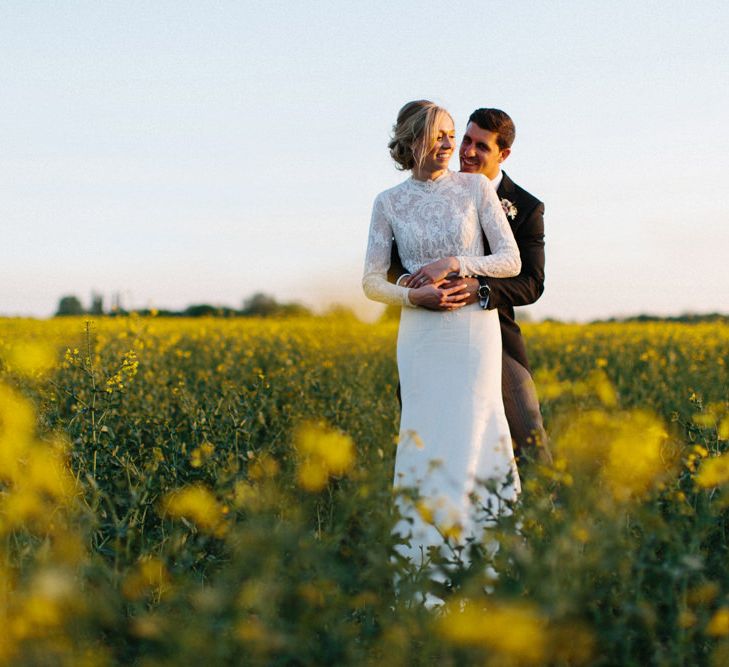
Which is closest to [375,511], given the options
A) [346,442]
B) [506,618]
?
[346,442]

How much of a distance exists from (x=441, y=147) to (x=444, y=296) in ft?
2.11

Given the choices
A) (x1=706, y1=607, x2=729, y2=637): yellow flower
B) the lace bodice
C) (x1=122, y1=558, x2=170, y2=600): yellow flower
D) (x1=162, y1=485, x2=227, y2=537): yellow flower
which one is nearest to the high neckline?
the lace bodice

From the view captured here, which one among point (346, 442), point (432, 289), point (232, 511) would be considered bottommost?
point (232, 511)


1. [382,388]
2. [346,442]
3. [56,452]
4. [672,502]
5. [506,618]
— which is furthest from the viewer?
[382,388]

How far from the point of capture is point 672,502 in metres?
2.69

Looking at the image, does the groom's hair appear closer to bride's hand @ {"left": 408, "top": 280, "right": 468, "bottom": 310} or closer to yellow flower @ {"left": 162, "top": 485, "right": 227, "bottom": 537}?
bride's hand @ {"left": 408, "top": 280, "right": 468, "bottom": 310}

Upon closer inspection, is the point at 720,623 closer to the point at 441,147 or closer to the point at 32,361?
the point at 441,147

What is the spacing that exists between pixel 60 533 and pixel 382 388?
18.7 ft

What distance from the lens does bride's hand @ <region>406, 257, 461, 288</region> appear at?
3.61 m

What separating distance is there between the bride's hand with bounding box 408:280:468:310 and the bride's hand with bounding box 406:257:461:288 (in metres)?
0.03

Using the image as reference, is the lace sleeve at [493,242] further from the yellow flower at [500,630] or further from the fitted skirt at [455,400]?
the yellow flower at [500,630]

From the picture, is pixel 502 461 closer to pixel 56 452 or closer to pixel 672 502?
pixel 672 502

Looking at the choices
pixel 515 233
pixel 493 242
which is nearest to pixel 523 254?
pixel 515 233

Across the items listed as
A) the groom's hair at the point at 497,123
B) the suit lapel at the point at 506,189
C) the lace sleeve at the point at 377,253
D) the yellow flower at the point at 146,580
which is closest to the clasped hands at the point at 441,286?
the lace sleeve at the point at 377,253
